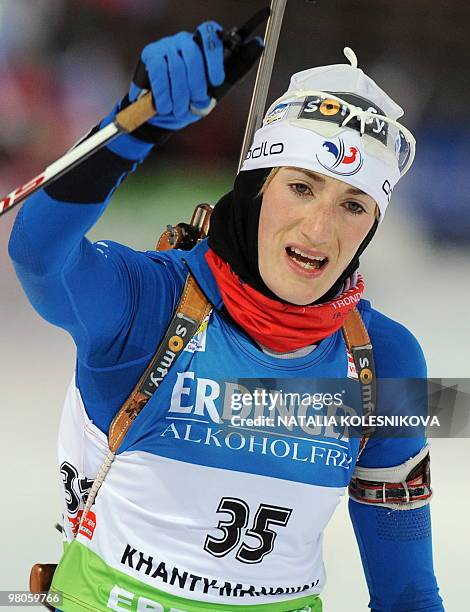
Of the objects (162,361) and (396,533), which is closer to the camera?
(162,361)

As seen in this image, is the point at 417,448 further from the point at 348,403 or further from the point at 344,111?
the point at 344,111

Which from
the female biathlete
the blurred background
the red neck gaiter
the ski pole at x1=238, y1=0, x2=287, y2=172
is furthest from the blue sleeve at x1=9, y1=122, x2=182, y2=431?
the blurred background

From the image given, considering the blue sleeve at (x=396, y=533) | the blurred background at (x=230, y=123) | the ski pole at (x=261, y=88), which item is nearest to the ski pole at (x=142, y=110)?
the ski pole at (x=261, y=88)

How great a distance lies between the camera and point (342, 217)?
6.58 feet

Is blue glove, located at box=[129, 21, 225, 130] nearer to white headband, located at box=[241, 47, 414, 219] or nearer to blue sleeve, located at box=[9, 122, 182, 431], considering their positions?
blue sleeve, located at box=[9, 122, 182, 431]

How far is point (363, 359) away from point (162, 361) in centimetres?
46

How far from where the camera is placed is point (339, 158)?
6.51 ft

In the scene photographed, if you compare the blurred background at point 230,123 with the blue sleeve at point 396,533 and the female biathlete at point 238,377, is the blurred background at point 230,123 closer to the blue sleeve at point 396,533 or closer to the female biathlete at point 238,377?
the blue sleeve at point 396,533

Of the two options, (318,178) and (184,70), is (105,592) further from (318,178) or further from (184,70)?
(184,70)

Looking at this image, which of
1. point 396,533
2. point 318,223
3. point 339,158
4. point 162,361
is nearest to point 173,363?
Answer: point 162,361

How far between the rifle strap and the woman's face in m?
0.18

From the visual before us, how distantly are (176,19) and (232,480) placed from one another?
3372 millimetres

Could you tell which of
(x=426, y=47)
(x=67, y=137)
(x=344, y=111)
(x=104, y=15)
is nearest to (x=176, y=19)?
(x=104, y=15)

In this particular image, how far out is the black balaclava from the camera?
2025mm
